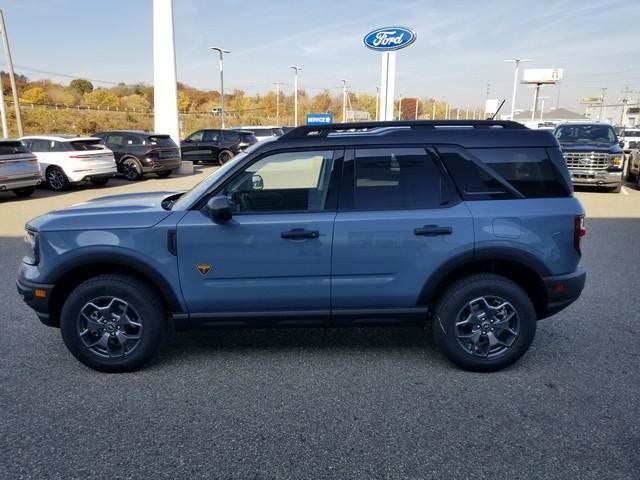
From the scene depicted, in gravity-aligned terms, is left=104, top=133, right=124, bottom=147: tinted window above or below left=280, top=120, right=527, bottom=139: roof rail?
below

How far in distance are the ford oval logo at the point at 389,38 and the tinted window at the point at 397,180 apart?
17.5m

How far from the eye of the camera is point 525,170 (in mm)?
3607

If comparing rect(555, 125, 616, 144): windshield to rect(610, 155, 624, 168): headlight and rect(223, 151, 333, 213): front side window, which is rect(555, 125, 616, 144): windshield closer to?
rect(610, 155, 624, 168): headlight

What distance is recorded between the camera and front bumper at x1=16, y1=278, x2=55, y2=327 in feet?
11.7

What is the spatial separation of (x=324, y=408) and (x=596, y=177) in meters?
13.1

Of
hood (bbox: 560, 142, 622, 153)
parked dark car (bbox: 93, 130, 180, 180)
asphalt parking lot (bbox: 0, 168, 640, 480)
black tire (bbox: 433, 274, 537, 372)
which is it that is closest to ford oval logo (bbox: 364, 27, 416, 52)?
hood (bbox: 560, 142, 622, 153)

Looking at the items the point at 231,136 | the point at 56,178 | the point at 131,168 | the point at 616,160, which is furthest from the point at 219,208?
the point at 231,136

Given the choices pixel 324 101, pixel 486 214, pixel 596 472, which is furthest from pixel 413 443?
pixel 324 101

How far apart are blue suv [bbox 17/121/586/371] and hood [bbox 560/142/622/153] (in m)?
11.4

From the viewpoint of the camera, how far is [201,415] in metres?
3.14

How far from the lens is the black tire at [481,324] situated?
3.57m

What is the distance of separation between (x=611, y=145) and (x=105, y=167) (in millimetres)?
14629

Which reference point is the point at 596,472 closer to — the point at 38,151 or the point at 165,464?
the point at 165,464

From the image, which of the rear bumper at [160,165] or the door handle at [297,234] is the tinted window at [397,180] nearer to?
the door handle at [297,234]
